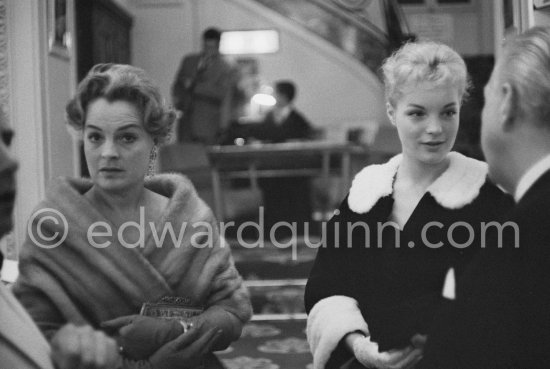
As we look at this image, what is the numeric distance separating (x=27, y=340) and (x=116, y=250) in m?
0.42

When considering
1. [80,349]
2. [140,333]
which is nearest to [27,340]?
[80,349]

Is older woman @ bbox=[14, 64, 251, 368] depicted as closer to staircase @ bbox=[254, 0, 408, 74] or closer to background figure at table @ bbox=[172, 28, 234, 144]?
background figure at table @ bbox=[172, 28, 234, 144]

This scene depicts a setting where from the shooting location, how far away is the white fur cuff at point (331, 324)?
4.53 feet

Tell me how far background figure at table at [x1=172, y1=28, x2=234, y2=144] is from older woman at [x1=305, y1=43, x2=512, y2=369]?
524 centimetres

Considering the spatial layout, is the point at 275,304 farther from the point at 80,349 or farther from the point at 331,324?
the point at 80,349

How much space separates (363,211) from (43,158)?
2.08 metres

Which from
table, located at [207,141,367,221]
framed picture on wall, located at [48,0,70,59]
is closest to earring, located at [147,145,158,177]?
framed picture on wall, located at [48,0,70,59]

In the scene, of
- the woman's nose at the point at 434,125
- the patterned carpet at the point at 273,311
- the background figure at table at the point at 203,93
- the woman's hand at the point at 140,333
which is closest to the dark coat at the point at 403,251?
the woman's nose at the point at 434,125

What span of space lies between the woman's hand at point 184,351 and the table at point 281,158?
14.7ft

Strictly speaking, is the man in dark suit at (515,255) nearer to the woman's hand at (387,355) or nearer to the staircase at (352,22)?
the woman's hand at (387,355)

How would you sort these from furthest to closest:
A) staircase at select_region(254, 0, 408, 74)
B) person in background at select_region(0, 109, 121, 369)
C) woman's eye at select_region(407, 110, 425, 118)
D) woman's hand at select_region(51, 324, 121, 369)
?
staircase at select_region(254, 0, 408, 74), woman's eye at select_region(407, 110, 425, 118), woman's hand at select_region(51, 324, 121, 369), person in background at select_region(0, 109, 121, 369)

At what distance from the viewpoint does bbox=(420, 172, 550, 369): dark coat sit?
0.90 meters

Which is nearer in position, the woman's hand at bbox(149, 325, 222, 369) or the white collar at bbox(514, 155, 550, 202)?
the white collar at bbox(514, 155, 550, 202)

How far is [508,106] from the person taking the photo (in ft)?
2.96
